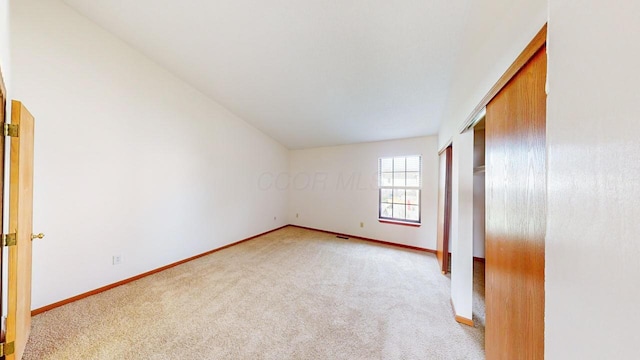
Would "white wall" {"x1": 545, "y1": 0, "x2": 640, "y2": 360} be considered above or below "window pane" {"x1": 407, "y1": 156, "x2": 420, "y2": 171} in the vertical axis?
below

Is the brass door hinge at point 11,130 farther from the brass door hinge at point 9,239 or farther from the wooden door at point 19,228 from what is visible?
the brass door hinge at point 9,239

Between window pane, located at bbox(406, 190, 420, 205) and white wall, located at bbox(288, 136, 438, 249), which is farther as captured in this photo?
window pane, located at bbox(406, 190, 420, 205)

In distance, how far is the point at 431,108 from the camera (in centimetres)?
299

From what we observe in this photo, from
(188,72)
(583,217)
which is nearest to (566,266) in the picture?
(583,217)

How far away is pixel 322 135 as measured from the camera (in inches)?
178

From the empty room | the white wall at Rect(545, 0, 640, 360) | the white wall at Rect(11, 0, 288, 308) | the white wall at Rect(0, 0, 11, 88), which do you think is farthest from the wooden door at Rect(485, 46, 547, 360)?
the white wall at Rect(11, 0, 288, 308)

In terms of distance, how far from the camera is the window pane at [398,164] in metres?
4.35

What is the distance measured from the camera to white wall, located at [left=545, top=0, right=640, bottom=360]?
0.30 m

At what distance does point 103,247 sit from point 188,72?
2.48 m

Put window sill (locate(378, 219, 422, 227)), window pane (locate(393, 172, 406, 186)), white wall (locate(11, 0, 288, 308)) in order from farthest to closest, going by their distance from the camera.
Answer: window pane (locate(393, 172, 406, 186)) → window sill (locate(378, 219, 422, 227)) → white wall (locate(11, 0, 288, 308))

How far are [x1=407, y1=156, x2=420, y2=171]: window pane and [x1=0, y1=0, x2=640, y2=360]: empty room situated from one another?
28mm

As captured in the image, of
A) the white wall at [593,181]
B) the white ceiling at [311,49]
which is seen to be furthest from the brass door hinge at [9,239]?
the white wall at [593,181]

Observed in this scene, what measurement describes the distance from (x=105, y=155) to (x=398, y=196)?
4.58m

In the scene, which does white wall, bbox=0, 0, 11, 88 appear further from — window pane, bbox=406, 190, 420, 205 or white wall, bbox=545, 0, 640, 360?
window pane, bbox=406, 190, 420, 205
